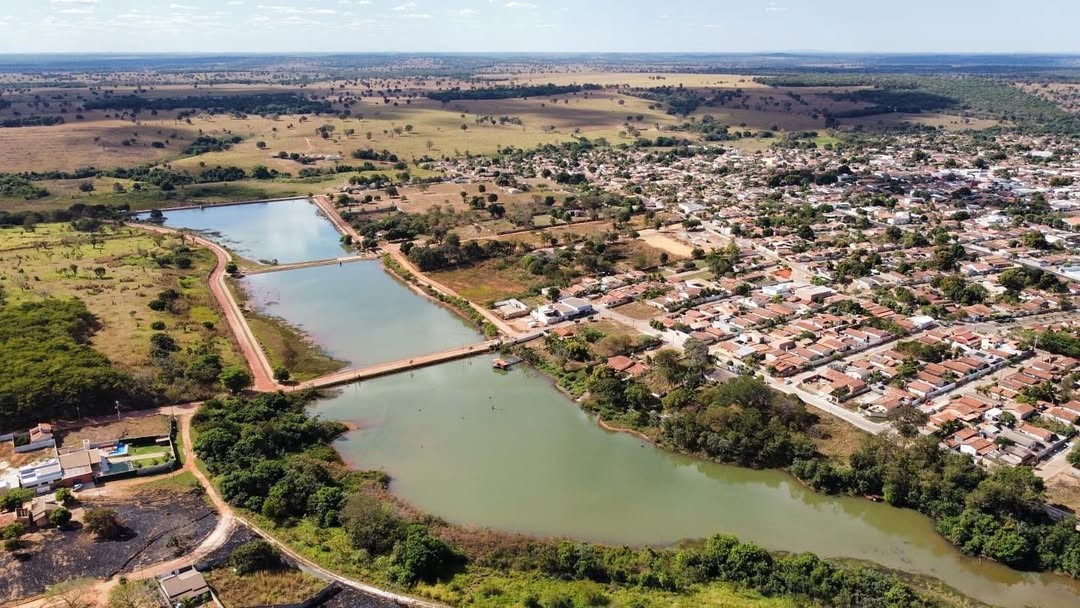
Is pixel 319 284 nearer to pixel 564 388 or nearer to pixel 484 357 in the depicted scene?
pixel 484 357

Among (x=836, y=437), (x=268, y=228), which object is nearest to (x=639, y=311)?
(x=836, y=437)

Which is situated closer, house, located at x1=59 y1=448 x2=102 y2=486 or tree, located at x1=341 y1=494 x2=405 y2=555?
tree, located at x1=341 y1=494 x2=405 y2=555

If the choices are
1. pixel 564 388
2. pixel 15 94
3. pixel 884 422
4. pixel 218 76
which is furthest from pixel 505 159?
pixel 218 76

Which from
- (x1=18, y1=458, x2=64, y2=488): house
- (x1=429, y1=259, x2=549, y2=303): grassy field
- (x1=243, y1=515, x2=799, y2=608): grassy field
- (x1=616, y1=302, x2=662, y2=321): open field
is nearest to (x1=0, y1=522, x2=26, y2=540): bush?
(x1=18, y1=458, x2=64, y2=488): house

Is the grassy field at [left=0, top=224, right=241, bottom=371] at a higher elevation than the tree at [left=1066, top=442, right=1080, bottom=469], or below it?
higher

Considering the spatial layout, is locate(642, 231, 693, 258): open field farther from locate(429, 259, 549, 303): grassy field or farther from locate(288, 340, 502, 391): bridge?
locate(288, 340, 502, 391): bridge

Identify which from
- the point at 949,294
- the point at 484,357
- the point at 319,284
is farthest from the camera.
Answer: the point at 319,284

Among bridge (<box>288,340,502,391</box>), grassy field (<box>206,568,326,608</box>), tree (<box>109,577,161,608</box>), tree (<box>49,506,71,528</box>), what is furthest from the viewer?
bridge (<box>288,340,502,391</box>)

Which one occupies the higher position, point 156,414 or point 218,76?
point 218,76
